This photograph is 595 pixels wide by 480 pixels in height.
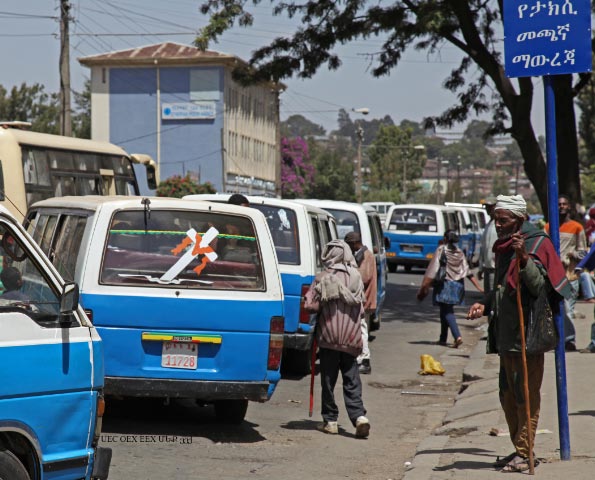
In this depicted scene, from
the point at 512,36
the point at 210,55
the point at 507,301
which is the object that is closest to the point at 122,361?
the point at 507,301

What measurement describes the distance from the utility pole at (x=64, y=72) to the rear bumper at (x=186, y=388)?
2121 centimetres

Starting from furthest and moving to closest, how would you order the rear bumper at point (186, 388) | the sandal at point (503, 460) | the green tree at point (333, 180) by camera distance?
1. the green tree at point (333, 180)
2. the rear bumper at point (186, 388)
3. the sandal at point (503, 460)

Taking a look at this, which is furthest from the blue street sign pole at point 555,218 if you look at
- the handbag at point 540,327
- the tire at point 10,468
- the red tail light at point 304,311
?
the red tail light at point 304,311

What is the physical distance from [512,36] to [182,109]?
67.1 m

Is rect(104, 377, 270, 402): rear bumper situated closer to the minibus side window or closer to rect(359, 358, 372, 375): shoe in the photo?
the minibus side window

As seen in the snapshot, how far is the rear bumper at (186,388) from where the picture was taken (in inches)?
340

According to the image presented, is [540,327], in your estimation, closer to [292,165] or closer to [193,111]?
[193,111]

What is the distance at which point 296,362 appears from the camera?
1314 centimetres

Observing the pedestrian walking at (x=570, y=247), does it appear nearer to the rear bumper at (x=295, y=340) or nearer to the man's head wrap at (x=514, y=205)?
the rear bumper at (x=295, y=340)

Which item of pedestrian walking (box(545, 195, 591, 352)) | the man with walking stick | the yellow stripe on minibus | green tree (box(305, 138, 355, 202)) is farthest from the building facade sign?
the man with walking stick

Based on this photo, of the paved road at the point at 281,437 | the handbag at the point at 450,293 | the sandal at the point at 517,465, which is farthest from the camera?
the handbag at the point at 450,293

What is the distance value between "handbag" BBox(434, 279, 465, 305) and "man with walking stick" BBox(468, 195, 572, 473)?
882 centimetres

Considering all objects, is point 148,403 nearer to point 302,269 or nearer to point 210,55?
point 302,269

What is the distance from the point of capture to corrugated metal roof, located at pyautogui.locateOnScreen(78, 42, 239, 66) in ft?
238
